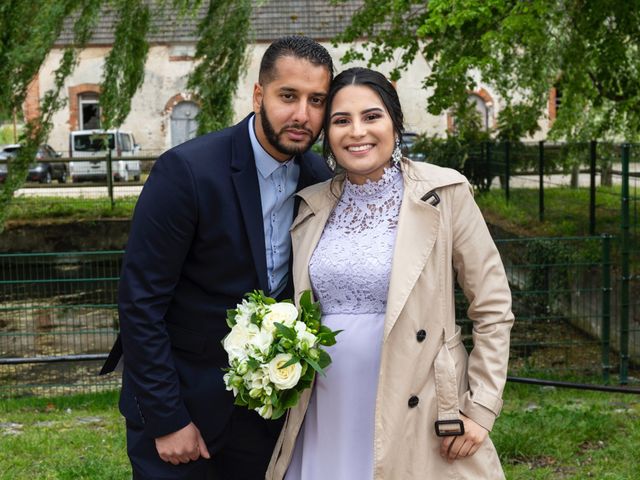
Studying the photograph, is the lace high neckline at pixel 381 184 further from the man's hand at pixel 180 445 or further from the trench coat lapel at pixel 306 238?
the man's hand at pixel 180 445

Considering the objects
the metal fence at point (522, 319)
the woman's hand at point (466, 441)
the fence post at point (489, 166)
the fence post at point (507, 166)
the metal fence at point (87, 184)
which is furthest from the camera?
the metal fence at point (87, 184)

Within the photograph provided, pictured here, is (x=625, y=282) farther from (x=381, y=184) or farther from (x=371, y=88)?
(x=371, y=88)

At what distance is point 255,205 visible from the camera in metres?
3.53

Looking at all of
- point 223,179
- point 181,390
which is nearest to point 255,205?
point 223,179

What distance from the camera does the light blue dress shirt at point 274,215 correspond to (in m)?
3.58

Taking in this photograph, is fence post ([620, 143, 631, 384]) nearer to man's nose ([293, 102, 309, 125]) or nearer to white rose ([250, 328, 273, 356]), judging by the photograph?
man's nose ([293, 102, 309, 125])

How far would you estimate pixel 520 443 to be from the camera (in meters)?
5.87

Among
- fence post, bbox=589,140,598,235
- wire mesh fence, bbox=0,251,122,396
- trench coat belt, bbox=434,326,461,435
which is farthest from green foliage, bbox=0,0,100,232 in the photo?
trench coat belt, bbox=434,326,461,435

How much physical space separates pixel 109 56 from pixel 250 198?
26.3 ft

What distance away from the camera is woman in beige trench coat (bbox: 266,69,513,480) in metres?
3.28

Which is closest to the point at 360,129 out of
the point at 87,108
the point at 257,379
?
the point at 257,379

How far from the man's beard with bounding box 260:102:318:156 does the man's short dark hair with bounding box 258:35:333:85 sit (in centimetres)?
13

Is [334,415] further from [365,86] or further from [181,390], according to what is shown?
[365,86]

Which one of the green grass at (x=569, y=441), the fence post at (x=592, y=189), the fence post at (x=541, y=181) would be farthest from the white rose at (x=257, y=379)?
the fence post at (x=541, y=181)
